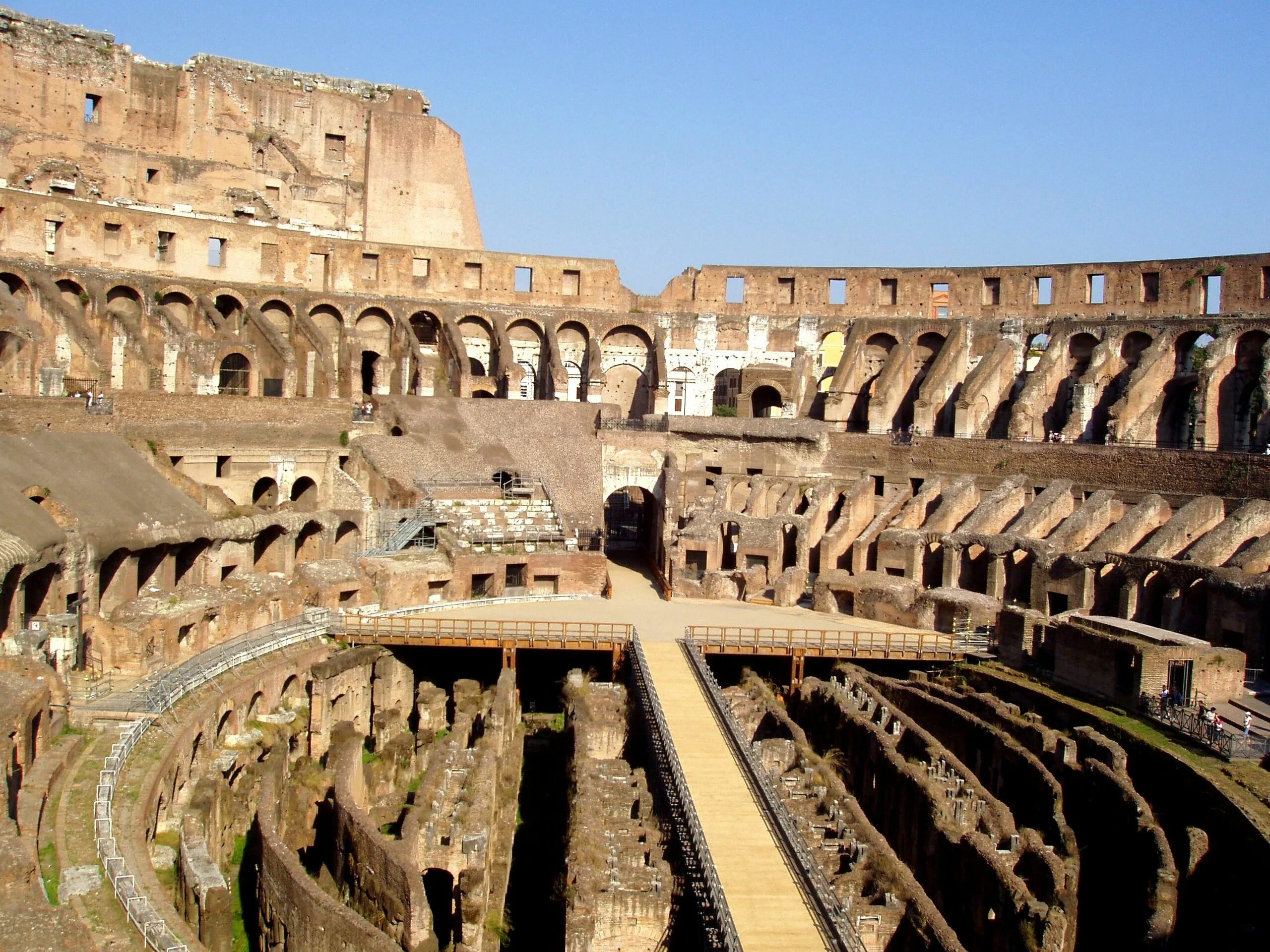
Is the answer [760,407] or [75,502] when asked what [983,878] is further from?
Answer: [760,407]

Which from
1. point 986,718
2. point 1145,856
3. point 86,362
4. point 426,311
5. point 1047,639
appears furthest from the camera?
point 426,311

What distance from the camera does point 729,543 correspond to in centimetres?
3412

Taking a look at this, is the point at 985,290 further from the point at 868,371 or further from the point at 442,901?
the point at 442,901

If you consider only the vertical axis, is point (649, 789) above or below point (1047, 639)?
below

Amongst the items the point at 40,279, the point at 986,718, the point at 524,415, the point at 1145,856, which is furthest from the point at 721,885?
the point at 40,279

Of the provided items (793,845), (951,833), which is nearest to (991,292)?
(951,833)

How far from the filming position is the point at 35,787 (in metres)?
15.4

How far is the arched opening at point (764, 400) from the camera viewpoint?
42000 millimetres

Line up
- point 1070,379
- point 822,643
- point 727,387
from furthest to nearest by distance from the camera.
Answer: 1. point 727,387
2. point 1070,379
3. point 822,643

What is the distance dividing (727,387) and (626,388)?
3593mm

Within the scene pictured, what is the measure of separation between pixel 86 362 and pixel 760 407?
21010 mm

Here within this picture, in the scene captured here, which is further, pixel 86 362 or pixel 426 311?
pixel 426 311

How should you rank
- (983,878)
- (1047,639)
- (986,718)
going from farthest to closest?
1. (1047,639)
2. (986,718)
3. (983,878)

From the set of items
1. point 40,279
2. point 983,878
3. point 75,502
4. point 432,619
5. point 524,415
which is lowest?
point 983,878
